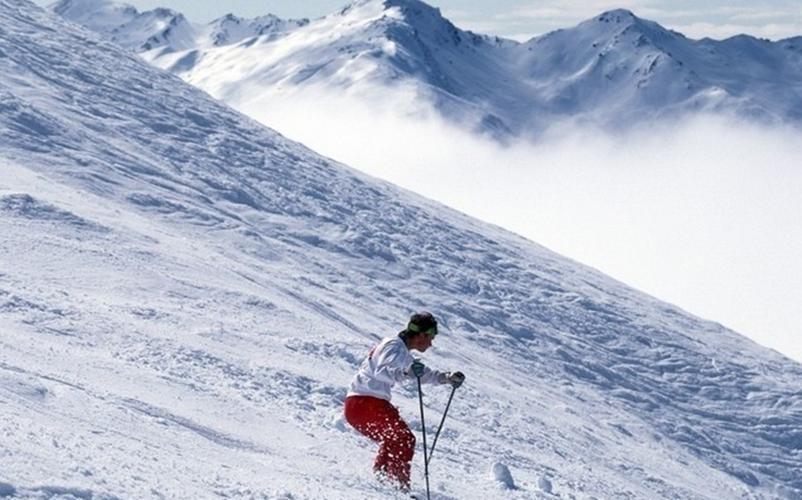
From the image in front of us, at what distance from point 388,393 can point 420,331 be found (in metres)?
0.50

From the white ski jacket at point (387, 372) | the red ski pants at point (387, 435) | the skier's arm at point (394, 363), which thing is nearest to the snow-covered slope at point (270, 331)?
the red ski pants at point (387, 435)

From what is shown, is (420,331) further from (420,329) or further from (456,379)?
(456,379)

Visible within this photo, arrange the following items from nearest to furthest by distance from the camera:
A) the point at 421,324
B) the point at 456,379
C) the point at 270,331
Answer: the point at 456,379
the point at 421,324
the point at 270,331

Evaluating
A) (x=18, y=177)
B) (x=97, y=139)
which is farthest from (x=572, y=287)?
(x=18, y=177)

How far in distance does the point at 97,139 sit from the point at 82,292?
1344 cm

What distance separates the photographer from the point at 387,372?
797 centimetres

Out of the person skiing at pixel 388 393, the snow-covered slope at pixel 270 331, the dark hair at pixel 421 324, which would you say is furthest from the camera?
the dark hair at pixel 421 324

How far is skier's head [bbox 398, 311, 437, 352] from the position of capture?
7.98 m

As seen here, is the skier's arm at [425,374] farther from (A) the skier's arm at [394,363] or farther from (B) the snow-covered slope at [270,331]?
(B) the snow-covered slope at [270,331]

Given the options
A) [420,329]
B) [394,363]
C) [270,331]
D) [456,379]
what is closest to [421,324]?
[420,329]

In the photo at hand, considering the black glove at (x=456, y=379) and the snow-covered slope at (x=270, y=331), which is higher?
the black glove at (x=456, y=379)

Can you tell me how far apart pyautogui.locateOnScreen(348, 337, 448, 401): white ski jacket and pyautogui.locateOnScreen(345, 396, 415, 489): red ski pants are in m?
0.07

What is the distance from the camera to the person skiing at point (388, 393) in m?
7.83

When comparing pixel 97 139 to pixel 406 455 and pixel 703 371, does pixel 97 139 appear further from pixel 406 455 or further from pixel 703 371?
pixel 406 455
